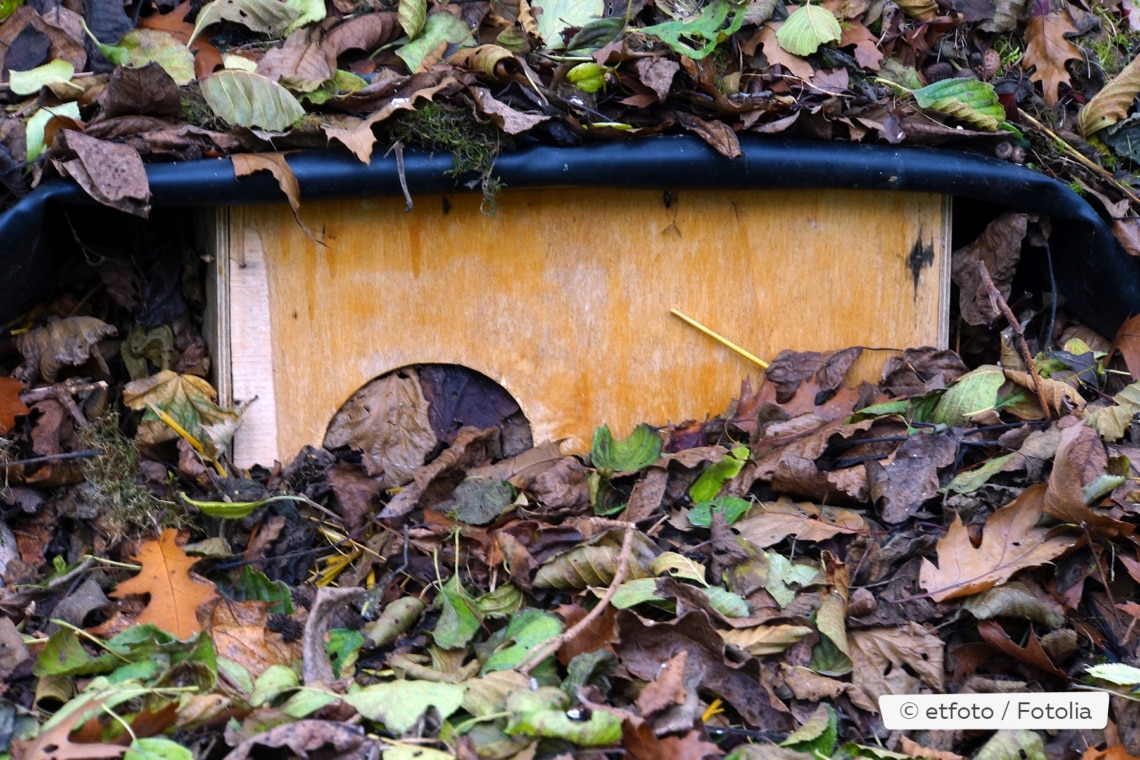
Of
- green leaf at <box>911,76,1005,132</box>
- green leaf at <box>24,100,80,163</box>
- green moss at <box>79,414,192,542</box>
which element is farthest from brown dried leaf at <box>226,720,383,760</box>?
green leaf at <box>911,76,1005,132</box>

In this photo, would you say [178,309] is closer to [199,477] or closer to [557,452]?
[199,477]

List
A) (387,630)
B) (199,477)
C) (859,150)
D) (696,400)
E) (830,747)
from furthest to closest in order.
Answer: (696,400) < (859,150) < (199,477) < (387,630) < (830,747)

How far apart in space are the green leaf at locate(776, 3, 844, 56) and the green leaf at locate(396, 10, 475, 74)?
0.90 meters

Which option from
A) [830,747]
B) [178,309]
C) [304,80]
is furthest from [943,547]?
[178,309]

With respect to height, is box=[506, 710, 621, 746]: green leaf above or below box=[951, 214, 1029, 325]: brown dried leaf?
below

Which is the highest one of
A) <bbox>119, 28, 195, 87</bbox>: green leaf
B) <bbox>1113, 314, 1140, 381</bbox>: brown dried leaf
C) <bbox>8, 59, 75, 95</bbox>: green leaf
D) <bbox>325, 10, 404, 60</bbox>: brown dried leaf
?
<bbox>325, 10, 404, 60</bbox>: brown dried leaf

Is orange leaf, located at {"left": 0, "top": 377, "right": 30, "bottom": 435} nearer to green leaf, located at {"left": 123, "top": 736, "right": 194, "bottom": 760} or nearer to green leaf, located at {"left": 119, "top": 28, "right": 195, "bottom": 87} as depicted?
green leaf, located at {"left": 119, "top": 28, "right": 195, "bottom": 87}

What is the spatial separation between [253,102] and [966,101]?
201cm

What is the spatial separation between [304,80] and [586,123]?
2.45ft

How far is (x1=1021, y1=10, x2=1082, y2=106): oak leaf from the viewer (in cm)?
307

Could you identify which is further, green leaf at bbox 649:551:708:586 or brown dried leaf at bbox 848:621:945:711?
green leaf at bbox 649:551:708:586

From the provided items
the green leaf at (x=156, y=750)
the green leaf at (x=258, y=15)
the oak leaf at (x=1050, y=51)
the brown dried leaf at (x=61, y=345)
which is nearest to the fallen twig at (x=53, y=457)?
the brown dried leaf at (x=61, y=345)

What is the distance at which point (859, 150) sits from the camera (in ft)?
8.93

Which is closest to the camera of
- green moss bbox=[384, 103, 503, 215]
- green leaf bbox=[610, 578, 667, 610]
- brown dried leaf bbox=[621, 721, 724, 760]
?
brown dried leaf bbox=[621, 721, 724, 760]
